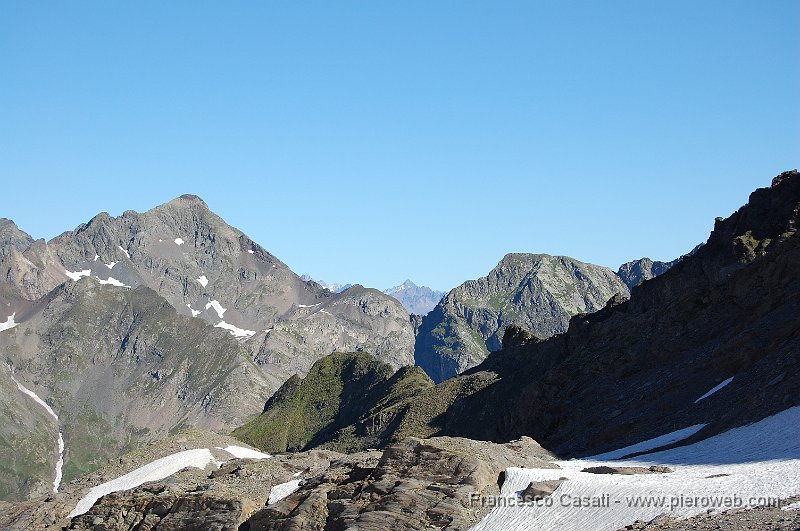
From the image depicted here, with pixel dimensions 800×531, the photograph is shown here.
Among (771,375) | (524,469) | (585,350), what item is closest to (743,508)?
(524,469)

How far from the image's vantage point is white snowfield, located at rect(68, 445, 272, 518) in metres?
70.7

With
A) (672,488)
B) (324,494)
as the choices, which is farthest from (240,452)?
(672,488)

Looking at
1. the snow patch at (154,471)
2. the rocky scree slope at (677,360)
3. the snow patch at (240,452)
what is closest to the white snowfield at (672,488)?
the rocky scree slope at (677,360)

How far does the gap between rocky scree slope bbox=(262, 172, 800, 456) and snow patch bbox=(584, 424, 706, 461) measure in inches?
36.2

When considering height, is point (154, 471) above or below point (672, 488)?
above

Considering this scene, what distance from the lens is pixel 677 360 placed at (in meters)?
83.0

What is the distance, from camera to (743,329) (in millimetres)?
76750

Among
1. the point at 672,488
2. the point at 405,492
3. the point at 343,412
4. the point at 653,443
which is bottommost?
the point at 672,488

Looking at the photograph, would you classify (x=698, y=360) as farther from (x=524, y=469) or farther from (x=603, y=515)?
(x=603, y=515)

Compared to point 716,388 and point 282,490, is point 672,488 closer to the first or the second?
point 282,490

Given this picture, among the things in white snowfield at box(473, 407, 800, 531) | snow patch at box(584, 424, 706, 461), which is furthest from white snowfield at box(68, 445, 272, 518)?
white snowfield at box(473, 407, 800, 531)

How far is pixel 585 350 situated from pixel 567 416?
53.8 ft

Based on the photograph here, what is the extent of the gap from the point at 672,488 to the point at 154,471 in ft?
166

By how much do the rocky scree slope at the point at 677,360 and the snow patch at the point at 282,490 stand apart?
80.7ft
